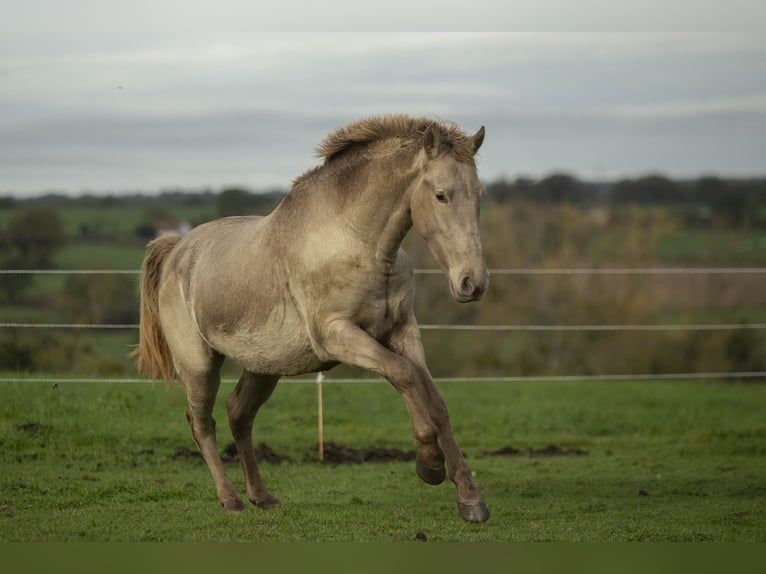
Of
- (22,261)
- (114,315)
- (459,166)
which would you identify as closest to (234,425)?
Result: (459,166)

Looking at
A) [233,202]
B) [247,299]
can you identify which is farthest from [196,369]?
[233,202]

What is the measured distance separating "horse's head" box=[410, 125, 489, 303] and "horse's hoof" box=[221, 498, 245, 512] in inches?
89.0

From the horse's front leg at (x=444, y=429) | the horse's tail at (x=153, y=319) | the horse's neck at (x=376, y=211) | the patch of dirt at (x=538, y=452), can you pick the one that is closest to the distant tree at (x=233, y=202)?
the patch of dirt at (x=538, y=452)

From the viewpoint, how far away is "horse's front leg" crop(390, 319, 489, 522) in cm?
577

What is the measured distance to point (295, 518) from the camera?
647 cm

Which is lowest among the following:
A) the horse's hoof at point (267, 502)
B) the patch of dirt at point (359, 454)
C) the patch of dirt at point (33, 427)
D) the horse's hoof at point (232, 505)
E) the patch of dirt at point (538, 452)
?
the patch of dirt at point (538, 452)

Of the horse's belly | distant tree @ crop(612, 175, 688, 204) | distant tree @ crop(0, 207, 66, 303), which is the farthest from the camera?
distant tree @ crop(612, 175, 688, 204)

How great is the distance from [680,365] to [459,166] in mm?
15385

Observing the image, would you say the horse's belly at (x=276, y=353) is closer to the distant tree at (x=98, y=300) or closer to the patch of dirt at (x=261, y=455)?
the patch of dirt at (x=261, y=455)

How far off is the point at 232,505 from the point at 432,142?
272 centimetres

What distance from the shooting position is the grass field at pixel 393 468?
20.7 feet

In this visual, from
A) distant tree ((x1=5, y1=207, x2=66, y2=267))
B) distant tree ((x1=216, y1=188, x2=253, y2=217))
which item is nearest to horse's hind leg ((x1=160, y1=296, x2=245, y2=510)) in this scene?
distant tree ((x1=5, y1=207, x2=66, y2=267))

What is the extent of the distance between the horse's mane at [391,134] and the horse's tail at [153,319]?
178 cm

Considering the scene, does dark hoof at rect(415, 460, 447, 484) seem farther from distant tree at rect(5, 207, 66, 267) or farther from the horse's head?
distant tree at rect(5, 207, 66, 267)
